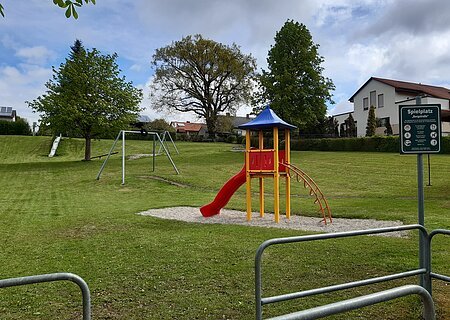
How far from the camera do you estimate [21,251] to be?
24.7 ft

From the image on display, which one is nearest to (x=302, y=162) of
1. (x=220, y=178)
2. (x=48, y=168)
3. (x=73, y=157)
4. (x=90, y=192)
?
(x=220, y=178)

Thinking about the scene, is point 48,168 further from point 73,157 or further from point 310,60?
point 310,60

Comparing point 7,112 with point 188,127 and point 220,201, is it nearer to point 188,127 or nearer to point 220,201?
point 188,127

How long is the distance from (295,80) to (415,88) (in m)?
18.4

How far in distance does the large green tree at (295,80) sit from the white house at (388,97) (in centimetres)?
1050

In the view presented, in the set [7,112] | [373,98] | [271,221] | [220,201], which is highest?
[7,112]

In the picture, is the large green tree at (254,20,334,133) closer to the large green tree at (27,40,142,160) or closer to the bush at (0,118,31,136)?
the large green tree at (27,40,142,160)

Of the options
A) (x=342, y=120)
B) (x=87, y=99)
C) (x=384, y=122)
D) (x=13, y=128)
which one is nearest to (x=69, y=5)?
(x=87, y=99)

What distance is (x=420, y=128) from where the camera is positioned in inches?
180

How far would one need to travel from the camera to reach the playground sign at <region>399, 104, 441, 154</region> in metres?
4.52

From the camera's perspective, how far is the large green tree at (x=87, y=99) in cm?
2986

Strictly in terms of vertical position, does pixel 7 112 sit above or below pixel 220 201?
above

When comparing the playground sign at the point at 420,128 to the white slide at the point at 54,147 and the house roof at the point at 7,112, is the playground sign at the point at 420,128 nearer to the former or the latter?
the white slide at the point at 54,147

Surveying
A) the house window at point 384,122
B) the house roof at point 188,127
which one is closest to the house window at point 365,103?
the house window at point 384,122
